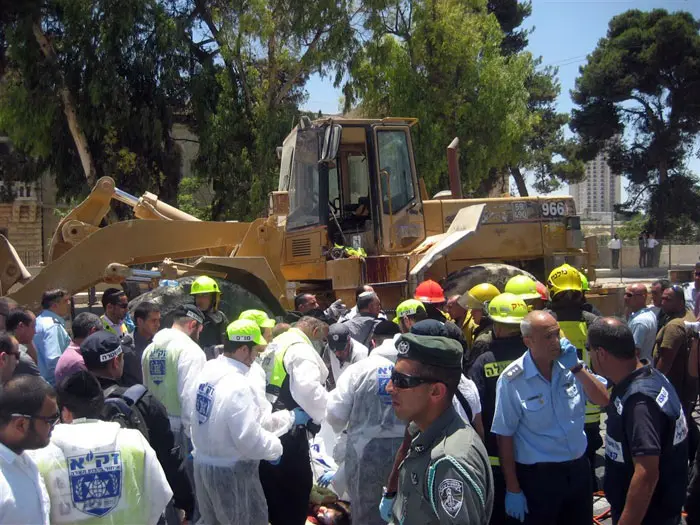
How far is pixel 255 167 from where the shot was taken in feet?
75.3

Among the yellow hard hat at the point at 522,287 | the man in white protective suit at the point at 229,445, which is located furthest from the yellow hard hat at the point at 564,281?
the man in white protective suit at the point at 229,445

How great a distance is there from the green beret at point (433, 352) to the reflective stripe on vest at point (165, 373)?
273 centimetres

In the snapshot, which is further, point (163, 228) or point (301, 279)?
point (301, 279)

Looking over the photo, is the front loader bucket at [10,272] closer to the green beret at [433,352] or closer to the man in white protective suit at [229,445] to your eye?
the man in white protective suit at [229,445]

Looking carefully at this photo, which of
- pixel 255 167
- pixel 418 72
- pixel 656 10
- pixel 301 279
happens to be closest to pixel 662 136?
pixel 656 10

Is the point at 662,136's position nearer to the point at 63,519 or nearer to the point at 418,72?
the point at 418,72

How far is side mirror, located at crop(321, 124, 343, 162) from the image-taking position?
9227mm

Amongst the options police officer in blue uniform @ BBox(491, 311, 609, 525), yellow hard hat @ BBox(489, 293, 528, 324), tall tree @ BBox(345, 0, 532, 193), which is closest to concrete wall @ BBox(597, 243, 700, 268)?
tall tree @ BBox(345, 0, 532, 193)

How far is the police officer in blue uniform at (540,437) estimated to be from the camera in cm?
387

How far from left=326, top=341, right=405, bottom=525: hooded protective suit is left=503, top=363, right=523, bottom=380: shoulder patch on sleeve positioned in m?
0.68

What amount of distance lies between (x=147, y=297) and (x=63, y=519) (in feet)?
17.0

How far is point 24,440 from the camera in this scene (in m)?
2.76

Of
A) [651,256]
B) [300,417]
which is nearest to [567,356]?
[300,417]

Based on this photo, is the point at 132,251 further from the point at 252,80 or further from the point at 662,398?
the point at 252,80
